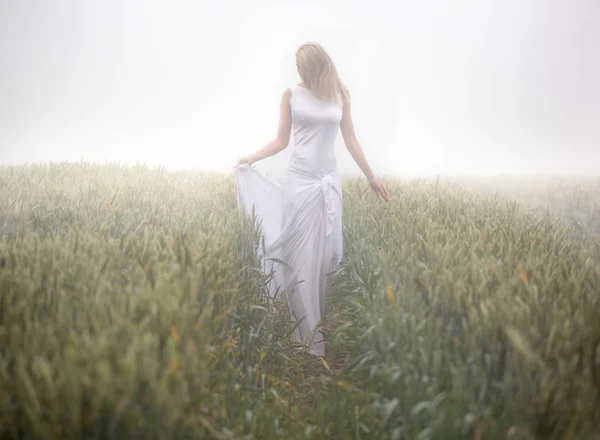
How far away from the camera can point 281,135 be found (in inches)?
122

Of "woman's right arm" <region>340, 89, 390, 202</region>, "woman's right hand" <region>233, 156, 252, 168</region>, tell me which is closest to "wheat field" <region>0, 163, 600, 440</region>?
"woman's right arm" <region>340, 89, 390, 202</region>

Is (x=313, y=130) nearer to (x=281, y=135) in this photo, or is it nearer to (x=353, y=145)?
(x=281, y=135)

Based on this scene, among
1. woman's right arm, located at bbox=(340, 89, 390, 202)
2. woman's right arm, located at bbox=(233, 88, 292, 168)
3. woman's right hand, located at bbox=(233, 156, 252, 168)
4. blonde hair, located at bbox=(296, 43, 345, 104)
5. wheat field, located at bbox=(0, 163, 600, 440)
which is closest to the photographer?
wheat field, located at bbox=(0, 163, 600, 440)

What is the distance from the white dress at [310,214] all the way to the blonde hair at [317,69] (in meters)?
0.06

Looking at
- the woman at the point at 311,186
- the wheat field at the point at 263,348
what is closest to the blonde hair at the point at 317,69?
the woman at the point at 311,186

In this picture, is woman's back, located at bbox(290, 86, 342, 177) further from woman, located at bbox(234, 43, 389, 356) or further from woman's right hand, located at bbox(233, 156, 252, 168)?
woman's right hand, located at bbox(233, 156, 252, 168)

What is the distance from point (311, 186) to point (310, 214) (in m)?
0.20

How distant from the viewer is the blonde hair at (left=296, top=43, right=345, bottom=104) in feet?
9.29

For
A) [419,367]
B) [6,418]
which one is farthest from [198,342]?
[419,367]

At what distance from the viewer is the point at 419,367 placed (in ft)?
5.04

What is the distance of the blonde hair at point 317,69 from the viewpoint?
9.29 ft

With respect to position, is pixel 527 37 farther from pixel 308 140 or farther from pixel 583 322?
pixel 583 322

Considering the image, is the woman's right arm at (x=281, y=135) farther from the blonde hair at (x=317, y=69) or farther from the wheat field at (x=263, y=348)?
the wheat field at (x=263, y=348)

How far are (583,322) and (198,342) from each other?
1.27m
